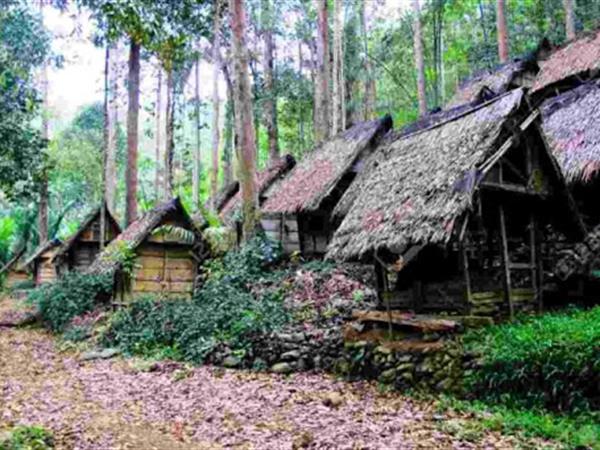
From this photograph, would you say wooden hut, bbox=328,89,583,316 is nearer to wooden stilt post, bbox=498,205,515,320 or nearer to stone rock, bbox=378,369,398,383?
wooden stilt post, bbox=498,205,515,320

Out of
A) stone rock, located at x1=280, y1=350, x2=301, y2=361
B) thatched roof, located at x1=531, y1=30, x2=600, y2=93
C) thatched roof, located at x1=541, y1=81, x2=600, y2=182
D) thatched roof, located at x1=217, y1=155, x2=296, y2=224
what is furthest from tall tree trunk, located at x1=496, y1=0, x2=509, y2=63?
stone rock, located at x1=280, y1=350, x2=301, y2=361

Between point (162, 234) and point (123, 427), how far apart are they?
959cm

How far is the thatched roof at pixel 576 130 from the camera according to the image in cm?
1205

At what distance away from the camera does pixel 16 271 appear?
31.0m

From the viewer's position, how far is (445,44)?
119ft

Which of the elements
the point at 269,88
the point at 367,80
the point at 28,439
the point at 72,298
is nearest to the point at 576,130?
the point at 28,439

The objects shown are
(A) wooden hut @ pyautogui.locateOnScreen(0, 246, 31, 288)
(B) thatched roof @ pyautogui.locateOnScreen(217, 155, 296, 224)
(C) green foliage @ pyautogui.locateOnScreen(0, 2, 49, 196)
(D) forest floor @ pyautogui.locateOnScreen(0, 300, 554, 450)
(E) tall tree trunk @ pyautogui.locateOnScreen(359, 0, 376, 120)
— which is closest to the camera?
(D) forest floor @ pyautogui.locateOnScreen(0, 300, 554, 450)

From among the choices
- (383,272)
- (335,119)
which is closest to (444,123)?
(383,272)

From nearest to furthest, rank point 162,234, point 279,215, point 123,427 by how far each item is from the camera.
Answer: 1. point 123,427
2. point 162,234
3. point 279,215

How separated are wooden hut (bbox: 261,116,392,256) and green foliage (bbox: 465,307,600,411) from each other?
9.12 m

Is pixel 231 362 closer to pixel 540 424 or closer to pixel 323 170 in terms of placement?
pixel 540 424

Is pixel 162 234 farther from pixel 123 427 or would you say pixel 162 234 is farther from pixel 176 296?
pixel 123 427

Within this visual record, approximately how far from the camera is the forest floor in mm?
6473

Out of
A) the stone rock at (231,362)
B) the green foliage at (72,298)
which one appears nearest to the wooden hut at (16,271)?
the green foliage at (72,298)
